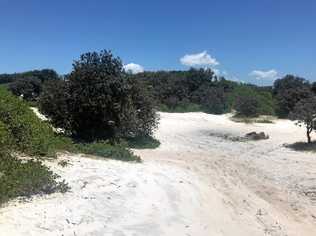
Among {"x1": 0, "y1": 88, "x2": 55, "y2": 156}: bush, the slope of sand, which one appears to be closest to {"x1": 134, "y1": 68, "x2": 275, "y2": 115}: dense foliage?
the slope of sand

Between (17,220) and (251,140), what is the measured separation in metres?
19.6

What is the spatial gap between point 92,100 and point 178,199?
8632 mm

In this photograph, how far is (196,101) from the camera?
47938 mm

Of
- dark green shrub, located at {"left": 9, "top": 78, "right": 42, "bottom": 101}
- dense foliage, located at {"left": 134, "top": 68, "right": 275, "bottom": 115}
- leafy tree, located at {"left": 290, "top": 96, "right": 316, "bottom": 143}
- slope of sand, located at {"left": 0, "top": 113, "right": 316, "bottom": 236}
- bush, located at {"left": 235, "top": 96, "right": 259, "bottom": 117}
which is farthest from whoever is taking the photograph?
dark green shrub, located at {"left": 9, "top": 78, "right": 42, "bottom": 101}

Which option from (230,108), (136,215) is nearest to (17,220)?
(136,215)

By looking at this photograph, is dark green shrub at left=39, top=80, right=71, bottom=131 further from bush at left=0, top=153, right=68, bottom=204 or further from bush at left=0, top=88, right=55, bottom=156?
bush at left=0, top=153, right=68, bottom=204

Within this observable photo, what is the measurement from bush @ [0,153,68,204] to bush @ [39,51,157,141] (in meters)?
8.21

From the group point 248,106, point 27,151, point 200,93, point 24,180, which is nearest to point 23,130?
point 27,151

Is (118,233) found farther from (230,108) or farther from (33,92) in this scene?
(33,92)

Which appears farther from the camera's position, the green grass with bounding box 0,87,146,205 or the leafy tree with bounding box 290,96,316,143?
the leafy tree with bounding box 290,96,316,143

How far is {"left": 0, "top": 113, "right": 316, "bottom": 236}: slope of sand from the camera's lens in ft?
26.4

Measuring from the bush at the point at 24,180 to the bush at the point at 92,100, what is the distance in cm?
821

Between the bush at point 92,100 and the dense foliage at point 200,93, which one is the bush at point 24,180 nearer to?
the bush at point 92,100

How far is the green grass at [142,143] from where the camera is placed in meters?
20.1
